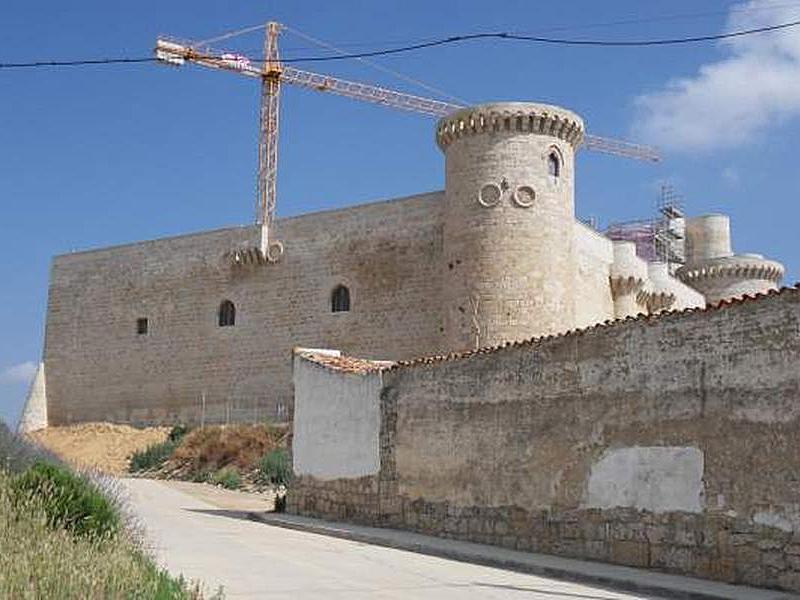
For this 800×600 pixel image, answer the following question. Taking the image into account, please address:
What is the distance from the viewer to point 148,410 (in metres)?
34.2

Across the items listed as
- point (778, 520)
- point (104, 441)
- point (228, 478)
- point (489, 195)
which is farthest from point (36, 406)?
point (778, 520)

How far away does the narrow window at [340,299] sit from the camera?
99.1 ft

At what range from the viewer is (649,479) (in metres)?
10.1

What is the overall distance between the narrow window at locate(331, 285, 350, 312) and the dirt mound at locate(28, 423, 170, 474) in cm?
681

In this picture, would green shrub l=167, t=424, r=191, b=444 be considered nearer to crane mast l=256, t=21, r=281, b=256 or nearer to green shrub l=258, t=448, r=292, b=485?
green shrub l=258, t=448, r=292, b=485

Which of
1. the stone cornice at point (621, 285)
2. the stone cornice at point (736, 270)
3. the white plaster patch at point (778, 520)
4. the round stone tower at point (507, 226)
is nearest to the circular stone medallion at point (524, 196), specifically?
the round stone tower at point (507, 226)

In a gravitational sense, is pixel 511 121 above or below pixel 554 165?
above

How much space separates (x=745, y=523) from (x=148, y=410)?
27.6 metres

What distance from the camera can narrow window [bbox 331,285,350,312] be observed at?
3020cm

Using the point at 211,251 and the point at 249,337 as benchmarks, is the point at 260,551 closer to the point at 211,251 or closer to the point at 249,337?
the point at 249,337

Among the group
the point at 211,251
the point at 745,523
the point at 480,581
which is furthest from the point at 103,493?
the point at 211,251

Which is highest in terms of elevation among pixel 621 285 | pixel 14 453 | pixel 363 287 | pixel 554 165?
pixel 554 165

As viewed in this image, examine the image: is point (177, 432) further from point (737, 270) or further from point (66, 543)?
point (66, 543)

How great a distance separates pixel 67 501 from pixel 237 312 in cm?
2442
